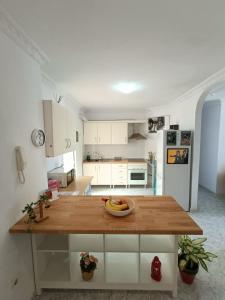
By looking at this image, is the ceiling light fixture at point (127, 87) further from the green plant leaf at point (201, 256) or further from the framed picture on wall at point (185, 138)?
the green plant leaf at point (201, 256)

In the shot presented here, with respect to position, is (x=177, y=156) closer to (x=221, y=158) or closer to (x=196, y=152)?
(x=196, y=152)

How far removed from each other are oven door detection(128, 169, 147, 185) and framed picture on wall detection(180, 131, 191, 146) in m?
1.92

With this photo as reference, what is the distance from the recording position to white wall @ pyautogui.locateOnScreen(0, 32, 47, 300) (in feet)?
4.37

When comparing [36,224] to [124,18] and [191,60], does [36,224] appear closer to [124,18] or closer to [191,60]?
[124,18]

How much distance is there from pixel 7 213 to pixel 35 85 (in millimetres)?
1316

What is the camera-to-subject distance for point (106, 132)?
5473 millimetres

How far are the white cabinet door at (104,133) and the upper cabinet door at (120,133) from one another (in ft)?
0.53

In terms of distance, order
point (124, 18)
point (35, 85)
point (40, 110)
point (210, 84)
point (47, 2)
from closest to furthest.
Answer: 1. point (47, 2)
2. point (124, 18)
3. point (35, 85)
4. point (40, 110)
5. point (210, 84)

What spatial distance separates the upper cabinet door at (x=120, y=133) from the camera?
5.43m

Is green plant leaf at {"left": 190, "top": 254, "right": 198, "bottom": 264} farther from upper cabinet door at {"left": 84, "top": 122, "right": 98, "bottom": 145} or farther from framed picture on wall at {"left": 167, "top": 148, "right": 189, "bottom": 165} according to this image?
upper cabinet door at {"left": 84, "top": 122, "right": 98, "bottom": 145}

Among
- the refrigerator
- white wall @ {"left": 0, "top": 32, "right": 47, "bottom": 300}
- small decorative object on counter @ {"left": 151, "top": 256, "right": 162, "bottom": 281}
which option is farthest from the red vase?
the refrigerator

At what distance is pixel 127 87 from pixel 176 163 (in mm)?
1854

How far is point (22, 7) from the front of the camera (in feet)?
3.86

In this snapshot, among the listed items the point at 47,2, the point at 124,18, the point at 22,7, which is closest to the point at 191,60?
the point at 124,18
